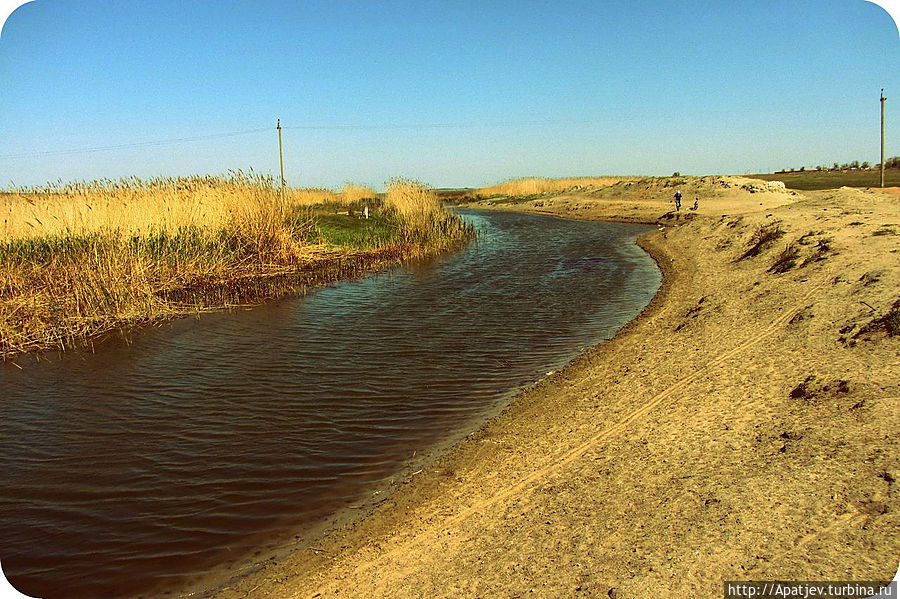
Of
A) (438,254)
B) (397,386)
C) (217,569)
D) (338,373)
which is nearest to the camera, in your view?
(217,569)

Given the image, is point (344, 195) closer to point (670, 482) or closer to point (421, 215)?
point (421, 215)

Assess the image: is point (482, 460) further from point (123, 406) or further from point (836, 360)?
point (123, 406)

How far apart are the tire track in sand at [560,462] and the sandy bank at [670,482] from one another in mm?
17

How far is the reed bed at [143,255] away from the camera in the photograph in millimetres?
10164

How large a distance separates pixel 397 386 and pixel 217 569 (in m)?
3.75

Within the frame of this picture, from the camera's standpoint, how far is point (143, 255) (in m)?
12.6

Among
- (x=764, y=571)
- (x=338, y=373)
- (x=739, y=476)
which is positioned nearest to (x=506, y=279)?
(x=338, y=373)

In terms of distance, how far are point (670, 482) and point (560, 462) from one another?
38.6 inches

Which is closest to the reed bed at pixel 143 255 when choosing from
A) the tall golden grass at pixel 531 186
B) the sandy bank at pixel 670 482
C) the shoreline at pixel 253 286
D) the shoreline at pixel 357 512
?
A: the shoreline at pixel 253 286

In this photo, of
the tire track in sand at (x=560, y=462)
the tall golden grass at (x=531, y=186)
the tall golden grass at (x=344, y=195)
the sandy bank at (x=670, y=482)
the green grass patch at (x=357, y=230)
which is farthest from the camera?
the tall golden grass at (x=531, y=186)

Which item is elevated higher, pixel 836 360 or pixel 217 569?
pixel 836 360

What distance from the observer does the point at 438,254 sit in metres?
22.7

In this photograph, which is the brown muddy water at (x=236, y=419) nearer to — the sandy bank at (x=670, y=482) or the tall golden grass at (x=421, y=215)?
the sandy bank at (x=670, y=482)

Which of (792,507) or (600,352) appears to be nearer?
(792,507)
